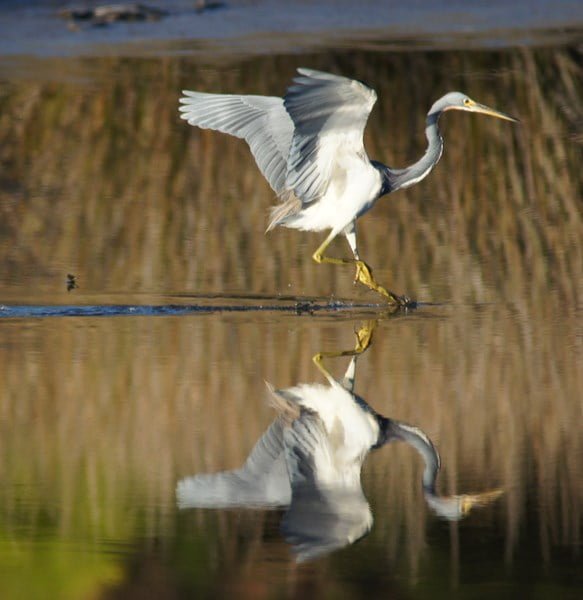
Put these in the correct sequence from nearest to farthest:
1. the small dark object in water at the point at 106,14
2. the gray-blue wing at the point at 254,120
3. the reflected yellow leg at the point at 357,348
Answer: the reflected yellow leg at the point at 357,348 → the gray-blue wing at the point at 254,120 → the small dark object in water at the point at 106,14

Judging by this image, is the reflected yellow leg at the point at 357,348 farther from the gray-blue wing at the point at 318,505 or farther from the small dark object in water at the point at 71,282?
the small dark object in water at the point at 71,282

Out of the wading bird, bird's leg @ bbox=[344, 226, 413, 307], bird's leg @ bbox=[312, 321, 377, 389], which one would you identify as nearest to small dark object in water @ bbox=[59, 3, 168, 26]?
the wading bird

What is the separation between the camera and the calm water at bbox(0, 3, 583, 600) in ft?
15.0

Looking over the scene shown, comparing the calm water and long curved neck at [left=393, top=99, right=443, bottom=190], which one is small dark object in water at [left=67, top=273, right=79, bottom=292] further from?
long curved neck at [left=393, top=99, right=443, bottom=190]

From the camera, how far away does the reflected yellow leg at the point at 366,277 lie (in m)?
8.59

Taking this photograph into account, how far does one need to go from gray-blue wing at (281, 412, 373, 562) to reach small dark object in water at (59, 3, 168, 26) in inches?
580

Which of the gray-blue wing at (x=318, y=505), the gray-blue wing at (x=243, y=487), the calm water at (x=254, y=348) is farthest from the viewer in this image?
the gray-blue wing at (x=243, y=487)

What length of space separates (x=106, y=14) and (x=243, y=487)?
1540 centimetres

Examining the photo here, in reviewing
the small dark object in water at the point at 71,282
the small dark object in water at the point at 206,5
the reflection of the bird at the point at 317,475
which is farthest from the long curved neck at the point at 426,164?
the small dark object in water at the point at 206,5

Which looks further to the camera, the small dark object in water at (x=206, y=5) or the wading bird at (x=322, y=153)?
the small dark object in water at (x=206, y=5)

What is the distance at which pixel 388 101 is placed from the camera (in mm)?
14820

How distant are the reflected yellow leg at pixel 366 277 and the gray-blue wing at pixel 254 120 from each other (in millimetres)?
565

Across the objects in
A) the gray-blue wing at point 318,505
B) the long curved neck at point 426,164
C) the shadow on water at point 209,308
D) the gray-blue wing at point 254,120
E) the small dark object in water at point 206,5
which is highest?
the small dark object in water at point 206,5

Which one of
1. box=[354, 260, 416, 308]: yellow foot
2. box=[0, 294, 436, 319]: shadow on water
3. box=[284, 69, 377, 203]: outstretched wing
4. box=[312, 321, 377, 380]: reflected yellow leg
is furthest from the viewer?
box=[354, 260, 416, 308]: yellow foot
